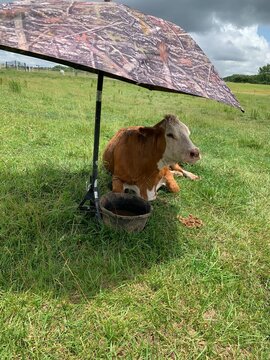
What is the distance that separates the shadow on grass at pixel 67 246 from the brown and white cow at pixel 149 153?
0.37m

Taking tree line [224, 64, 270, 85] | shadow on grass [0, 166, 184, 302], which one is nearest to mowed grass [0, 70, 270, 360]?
shadow on grass [0, 166, 184, 302]

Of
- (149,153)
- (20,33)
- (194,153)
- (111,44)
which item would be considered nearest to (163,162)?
(149,153)

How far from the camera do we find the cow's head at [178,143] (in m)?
3.35

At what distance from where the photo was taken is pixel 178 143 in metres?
3.41

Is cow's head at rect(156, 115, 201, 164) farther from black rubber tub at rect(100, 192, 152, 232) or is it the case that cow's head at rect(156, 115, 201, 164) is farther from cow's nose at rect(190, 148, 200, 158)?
black rubber tub at rect(100, 192, 152, 232)

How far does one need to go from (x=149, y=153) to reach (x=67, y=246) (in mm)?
1284

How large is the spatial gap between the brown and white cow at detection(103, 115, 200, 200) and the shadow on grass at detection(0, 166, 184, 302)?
37cm

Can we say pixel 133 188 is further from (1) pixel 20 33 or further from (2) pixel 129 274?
(1) pixel 20 33

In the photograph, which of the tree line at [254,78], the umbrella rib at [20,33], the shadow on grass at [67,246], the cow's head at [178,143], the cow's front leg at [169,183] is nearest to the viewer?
the umbrella rib at [20,33]

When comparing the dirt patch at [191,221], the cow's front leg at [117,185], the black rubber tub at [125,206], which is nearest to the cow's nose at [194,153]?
the black rubber tub at [125,206]

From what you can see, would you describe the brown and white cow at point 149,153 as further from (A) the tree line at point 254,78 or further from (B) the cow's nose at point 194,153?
(A) the tree line at point 254,78

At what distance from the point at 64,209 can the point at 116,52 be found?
5.62 ft

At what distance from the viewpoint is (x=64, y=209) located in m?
3.40

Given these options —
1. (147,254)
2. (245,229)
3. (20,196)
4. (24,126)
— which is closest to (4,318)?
(147,254)
